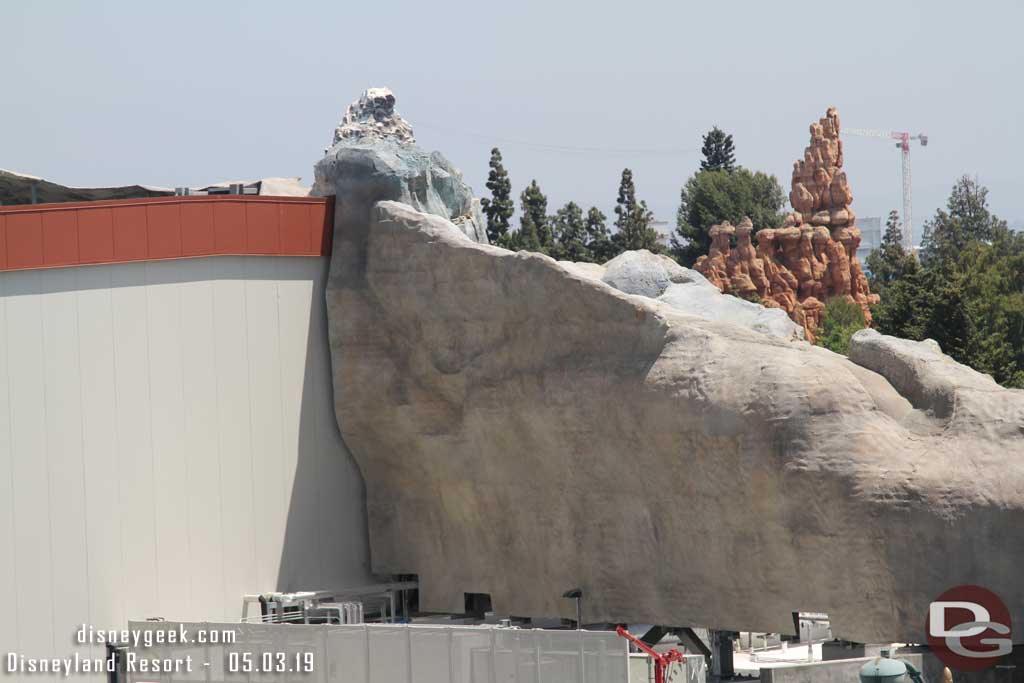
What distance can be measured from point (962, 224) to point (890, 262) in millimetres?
23139

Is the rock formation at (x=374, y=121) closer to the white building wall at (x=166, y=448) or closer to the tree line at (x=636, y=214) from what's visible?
the white building wall at (x=166, y=448)

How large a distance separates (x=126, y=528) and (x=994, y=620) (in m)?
14.0

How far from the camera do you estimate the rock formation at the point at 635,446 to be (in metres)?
23.6

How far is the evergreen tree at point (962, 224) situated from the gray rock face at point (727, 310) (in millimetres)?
75450

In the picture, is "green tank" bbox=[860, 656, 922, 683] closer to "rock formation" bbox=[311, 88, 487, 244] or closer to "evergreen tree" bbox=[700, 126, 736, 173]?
"rock formation" bbox=[311, 88, 487, 244]

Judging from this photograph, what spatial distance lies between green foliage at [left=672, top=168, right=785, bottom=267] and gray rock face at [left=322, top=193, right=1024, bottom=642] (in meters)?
74.0

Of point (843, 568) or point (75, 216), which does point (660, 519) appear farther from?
point (75, 216)

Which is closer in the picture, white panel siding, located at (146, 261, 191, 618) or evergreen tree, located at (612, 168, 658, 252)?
white panel siding, located at (146, 261, 191, 618)

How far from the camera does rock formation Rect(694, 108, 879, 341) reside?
85375mm

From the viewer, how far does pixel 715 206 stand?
105750mm

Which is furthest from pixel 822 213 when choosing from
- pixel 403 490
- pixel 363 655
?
pixel 363 655

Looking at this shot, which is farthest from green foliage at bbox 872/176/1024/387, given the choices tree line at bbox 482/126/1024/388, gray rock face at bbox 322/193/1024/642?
gray rock face at bbox 322/193/1024/642

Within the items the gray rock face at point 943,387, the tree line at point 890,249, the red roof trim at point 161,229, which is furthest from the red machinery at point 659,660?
the tree line at point 890,249

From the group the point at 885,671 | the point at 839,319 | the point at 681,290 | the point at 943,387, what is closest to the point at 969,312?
the point at 839,319
